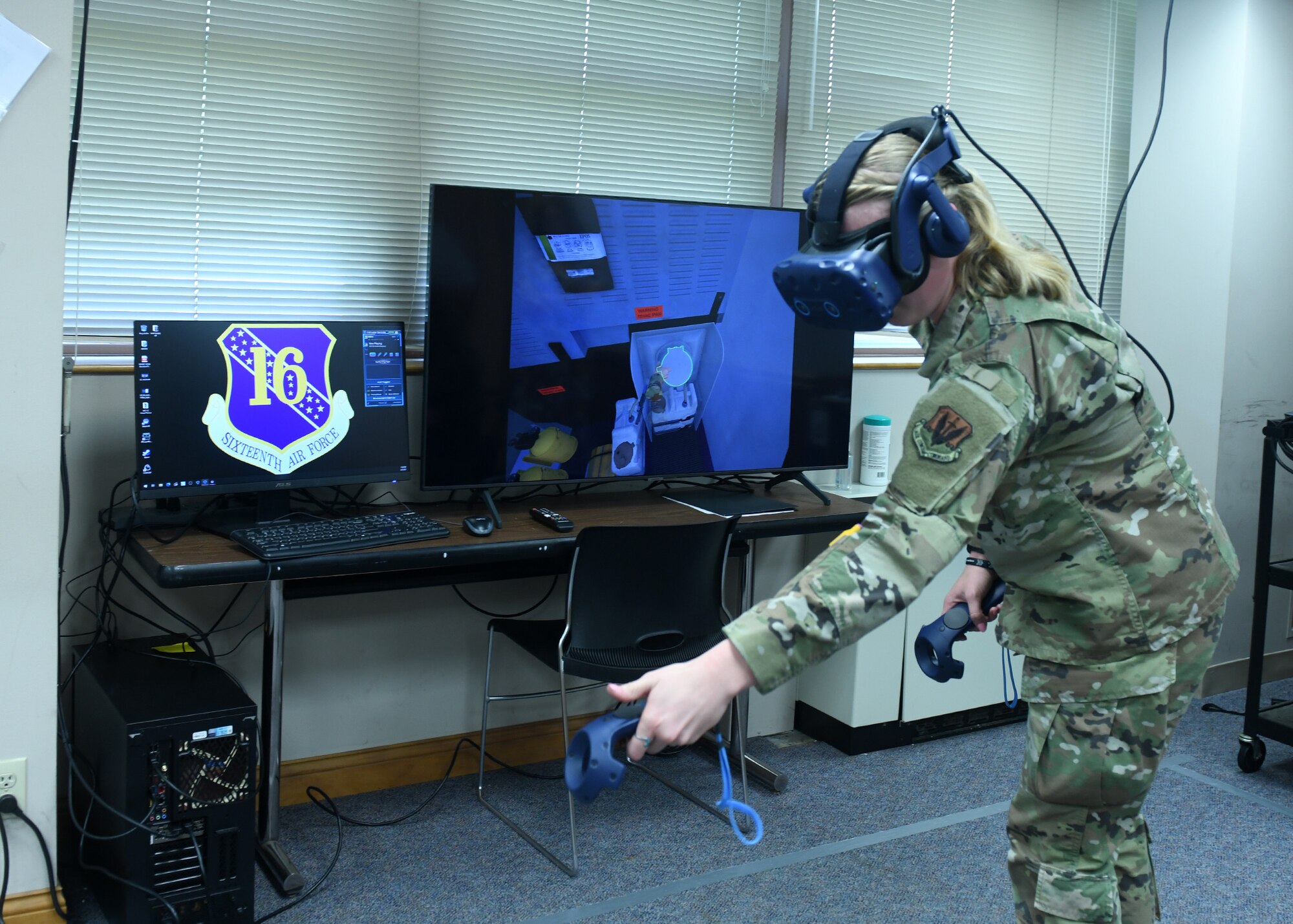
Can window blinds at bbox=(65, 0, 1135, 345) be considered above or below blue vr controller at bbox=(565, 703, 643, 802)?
above

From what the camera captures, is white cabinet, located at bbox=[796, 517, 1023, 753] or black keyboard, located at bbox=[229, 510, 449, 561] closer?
black keyboard, located at bbox=[229, 510, 449, 561]

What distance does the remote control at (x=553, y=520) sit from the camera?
249cm

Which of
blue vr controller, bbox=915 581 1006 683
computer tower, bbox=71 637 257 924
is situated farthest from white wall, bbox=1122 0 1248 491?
computer tower, bbox=71 637 257 924

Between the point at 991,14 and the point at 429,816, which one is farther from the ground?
the point at 991,14

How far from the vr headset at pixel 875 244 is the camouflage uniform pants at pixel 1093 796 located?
591 millimetres

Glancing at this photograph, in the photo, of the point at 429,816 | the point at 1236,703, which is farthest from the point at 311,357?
the point at 1236,703

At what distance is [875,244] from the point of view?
1.26 m

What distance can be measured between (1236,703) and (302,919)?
306cm

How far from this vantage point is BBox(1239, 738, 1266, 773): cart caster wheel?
313cm

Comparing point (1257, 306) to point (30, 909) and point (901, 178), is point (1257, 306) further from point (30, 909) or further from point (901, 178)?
point (30, 909)

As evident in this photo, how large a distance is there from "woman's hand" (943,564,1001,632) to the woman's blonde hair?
57 centimetres

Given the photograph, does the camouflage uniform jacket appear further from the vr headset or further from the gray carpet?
the gray carpet

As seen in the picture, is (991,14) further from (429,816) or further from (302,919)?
(302,919)

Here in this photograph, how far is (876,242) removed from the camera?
1263 mm
